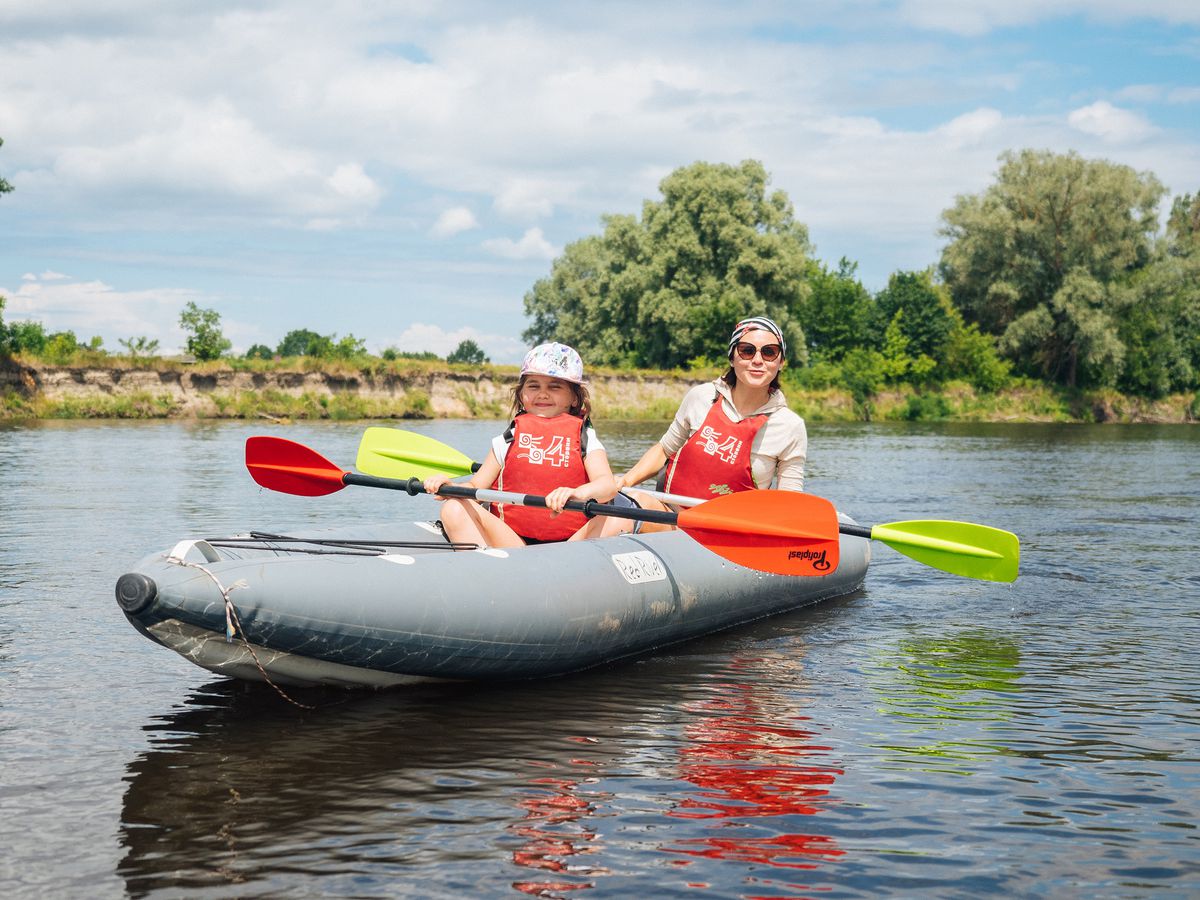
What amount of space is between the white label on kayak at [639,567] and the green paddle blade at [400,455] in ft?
5.49

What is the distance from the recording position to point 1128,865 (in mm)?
2996

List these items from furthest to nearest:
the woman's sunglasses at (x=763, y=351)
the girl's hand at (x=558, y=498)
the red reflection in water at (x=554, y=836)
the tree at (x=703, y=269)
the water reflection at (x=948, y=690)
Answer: the tree at (x=703, y=269) < the woman's sunglasses at (x=763, y=351) < the girl's hand at (x=558, y=498) < the water reflection at (x=948, y=690) < the red reflection in water at (x=554, y=836)

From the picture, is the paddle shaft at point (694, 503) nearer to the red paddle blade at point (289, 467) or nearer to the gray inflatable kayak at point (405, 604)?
the gray inflatable kayak at point (405, 604)

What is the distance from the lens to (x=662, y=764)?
380 cm

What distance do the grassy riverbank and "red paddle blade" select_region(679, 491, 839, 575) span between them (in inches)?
1037

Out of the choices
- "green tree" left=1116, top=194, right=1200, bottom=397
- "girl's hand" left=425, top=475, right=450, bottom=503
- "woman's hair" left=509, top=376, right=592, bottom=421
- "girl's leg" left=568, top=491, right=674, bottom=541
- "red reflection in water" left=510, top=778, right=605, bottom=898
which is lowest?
"red reflection in water" left=510, top=778, right=605, bottom=898

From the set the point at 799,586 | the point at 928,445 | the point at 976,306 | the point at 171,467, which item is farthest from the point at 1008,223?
the point at 799,586

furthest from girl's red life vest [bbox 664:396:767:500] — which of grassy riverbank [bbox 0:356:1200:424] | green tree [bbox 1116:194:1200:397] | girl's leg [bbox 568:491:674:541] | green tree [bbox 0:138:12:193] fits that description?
green tree [bbox 1116:194:1200:397]

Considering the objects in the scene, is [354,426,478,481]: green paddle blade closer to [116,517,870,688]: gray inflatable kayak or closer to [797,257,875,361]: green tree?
[116,517,870,688]: gray inflatable kayak

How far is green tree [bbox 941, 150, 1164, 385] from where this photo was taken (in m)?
36.2

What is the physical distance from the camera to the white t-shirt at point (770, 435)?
19.6 feet

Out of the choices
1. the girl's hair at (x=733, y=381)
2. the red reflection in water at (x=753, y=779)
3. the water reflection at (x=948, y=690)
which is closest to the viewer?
the red reflection in water at (x=753, y=779)

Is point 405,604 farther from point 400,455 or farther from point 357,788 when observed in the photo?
point 400,455

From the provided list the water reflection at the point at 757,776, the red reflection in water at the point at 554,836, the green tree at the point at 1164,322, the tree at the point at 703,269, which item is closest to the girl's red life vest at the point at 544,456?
the water reflection at the point at 757,776
